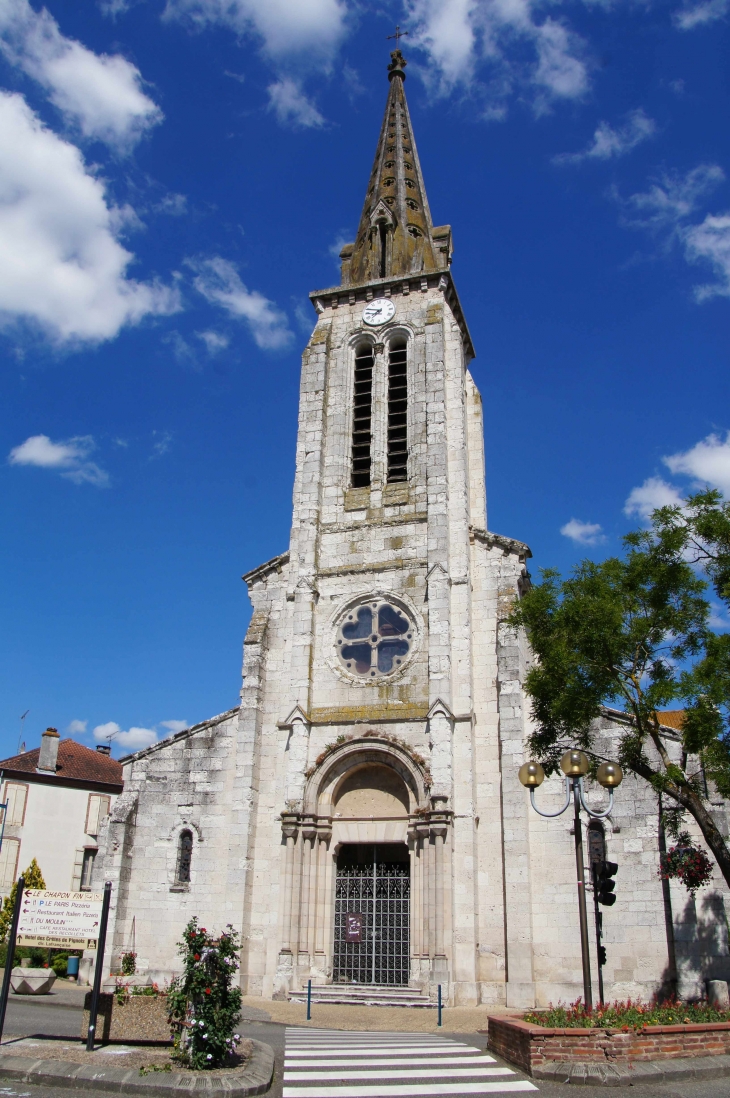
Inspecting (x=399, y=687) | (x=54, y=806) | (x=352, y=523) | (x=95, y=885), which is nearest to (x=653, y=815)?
(x=399, y=687)

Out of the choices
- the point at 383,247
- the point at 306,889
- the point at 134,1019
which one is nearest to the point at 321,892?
the point at 306,889

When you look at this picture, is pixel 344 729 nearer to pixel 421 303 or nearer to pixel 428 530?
pixel 428 530

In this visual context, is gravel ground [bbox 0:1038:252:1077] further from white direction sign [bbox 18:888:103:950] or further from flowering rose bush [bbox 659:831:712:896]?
flowering rose bush [bbox 659:831:712:896]

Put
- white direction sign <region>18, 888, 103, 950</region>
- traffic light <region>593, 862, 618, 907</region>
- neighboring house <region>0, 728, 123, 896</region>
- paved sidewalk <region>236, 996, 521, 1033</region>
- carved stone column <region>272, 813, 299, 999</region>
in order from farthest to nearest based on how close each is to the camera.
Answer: neighboring house <region>0, 728, 123, 896</region>
carved stone column <region>272, 813, 299, 999</region>
paved sidewalk <region>236, 996, 521, 1033</region>
traffic light <region>593, 862, 618, 907</region>
white direction sign <region>18, 888, 103, 950</region>

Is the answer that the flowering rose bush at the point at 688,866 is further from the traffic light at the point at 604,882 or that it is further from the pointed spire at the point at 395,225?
the pointed spire at the point at 395,225

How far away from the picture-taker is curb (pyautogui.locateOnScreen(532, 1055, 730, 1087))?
930 centimetres

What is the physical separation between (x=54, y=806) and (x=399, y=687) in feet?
65.7

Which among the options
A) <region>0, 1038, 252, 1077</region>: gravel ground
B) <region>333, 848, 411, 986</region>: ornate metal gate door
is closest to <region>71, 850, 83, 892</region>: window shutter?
<region>333, 848, 411, 986</region>: ornate metal gate door

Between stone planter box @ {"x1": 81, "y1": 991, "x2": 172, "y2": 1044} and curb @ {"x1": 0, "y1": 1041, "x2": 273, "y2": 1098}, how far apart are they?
1.35m

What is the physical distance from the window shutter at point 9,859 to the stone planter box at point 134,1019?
80.4 ft

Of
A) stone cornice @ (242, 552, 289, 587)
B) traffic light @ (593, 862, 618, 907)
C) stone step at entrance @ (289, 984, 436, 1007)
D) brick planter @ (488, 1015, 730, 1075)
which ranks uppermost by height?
stone cornice @ (242, 552, 289, 587)

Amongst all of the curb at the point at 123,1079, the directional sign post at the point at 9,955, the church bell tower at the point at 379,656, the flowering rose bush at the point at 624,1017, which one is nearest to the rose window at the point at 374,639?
the church bell tower at the point at 379,656

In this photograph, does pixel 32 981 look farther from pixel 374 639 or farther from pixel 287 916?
pixel 374 639

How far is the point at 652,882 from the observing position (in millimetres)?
17234
